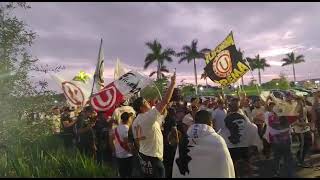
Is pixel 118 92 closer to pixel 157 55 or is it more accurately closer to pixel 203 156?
pixel 203 156

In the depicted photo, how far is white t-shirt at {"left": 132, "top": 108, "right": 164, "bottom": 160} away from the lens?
6.88 metres

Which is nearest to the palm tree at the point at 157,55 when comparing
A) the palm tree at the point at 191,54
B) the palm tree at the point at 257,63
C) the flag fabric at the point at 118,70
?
the palm tree at the point at 191,54

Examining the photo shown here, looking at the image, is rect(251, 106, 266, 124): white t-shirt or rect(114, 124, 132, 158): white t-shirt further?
rect(251, 106, 266, 124): white t-shirt

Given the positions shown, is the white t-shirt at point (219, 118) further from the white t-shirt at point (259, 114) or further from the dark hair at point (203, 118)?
the dark hair at point (203, 118)

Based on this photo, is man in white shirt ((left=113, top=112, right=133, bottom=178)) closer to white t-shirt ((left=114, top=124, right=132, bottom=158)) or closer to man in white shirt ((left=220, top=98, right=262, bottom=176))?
white t-shirt ((left=114, top=124, right=132, bottom=158))

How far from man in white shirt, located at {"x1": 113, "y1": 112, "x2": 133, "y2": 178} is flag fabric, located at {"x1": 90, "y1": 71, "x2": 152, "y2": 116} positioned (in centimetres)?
313

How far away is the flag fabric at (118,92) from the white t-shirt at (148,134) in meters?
4.74

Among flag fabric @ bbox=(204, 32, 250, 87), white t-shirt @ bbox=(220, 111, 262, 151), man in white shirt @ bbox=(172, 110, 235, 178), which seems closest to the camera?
man in white shirt @ bbox=(172, 110, 235, 178)

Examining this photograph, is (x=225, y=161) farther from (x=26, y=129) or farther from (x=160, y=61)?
(x=160, y=61)

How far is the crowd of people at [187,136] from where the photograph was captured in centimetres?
547

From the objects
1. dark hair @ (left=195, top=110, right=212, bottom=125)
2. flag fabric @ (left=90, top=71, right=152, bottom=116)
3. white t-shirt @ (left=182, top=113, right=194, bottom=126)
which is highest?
flag fabric @ (left=90, top=71, right=152, bottom=116)

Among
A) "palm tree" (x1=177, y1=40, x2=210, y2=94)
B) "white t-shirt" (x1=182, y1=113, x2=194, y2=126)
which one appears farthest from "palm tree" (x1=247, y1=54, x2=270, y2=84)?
"white t-shirt" (x1=182, y1=113, x2=194, y2=126)

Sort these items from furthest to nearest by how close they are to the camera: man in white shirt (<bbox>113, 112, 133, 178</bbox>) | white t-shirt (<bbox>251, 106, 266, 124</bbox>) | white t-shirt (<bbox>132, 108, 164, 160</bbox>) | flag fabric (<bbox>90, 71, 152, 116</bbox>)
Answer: white t-shirt (<bbox>251, 106, 266, 124</bbox>) → flag fabric (<bbox>90, 71, 152, 116</bbox>) → man in white shirt (<bbox>113, 112, 133, 178</bbox>) → white t-shirt (<bbox>132, 108, 164, 160</bbox>)

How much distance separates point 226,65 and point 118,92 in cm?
389
